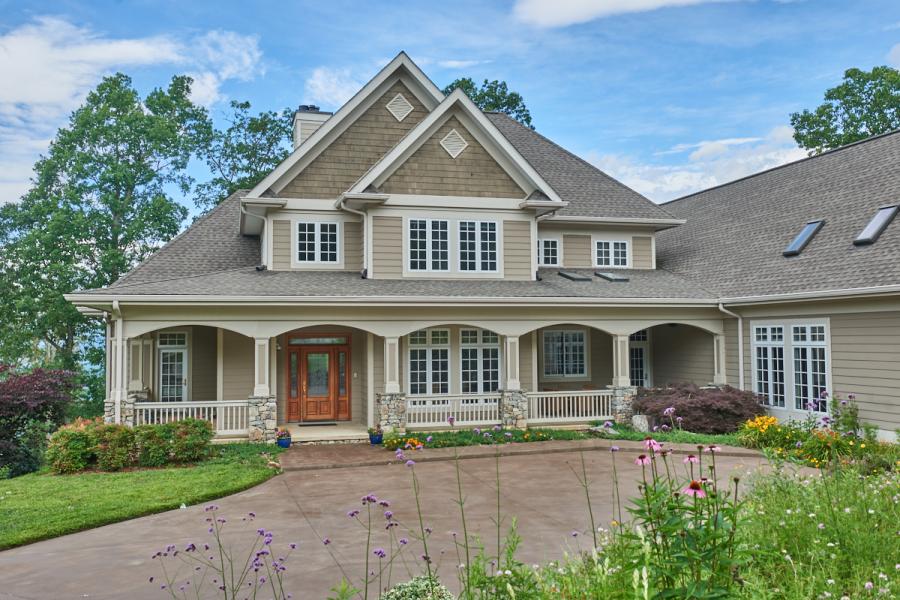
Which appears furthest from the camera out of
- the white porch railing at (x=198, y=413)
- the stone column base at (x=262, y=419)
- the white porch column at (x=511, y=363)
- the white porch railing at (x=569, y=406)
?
the white porch railing at (x=569, y=406)

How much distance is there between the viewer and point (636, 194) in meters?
21.3

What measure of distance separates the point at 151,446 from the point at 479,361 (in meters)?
8.15

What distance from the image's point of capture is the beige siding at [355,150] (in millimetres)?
17281

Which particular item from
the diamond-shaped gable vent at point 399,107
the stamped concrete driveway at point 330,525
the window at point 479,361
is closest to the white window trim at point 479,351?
the window at point 479,361

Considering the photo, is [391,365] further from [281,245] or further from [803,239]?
[803,239]

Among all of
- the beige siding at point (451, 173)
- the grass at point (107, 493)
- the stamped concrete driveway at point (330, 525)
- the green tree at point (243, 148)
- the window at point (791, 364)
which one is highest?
the green tree at point (243, 148)

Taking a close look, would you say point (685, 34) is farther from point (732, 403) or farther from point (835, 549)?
point (835, 549)

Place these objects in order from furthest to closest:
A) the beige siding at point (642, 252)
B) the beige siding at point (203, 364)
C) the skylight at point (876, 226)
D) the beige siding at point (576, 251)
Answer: the beige siding at point (642, 252)
the beige siding at point (576, 251)
the beige siding at point (203, 364)
the skylight at point (876, 226)

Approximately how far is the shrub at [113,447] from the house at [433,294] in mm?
1638

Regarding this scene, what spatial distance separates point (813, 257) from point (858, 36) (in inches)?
369

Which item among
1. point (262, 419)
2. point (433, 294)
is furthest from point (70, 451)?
point (433, 294)

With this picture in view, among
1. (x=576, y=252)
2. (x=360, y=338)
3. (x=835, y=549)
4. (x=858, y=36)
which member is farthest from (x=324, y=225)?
(x=858, y=36)

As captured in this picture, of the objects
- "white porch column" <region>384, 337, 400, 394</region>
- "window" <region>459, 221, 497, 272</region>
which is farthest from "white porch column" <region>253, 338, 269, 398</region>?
"window" <region>459, 221, 497, 272</region>

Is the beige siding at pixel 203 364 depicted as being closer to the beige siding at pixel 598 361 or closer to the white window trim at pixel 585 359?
the white window trim at pixel 585 359
